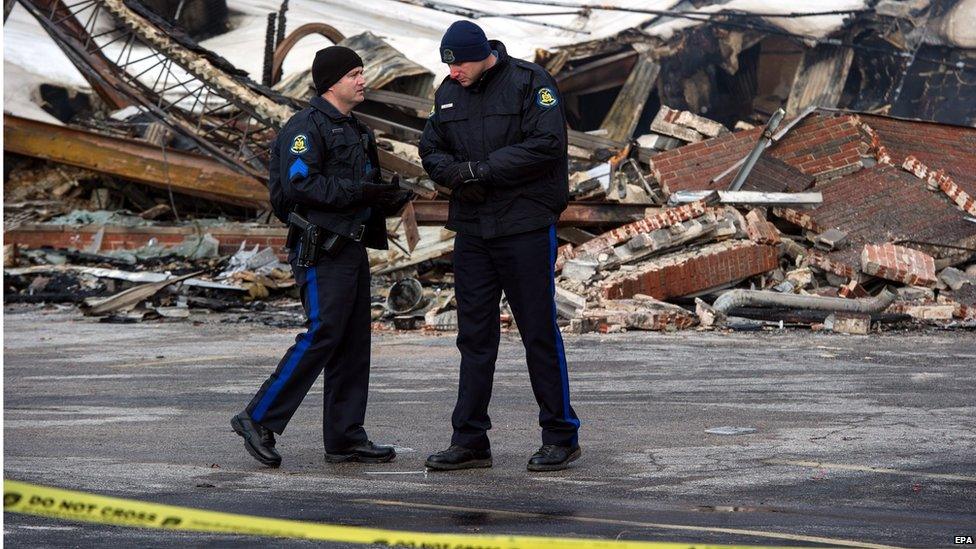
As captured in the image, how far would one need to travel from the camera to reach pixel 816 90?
2052 centimetres

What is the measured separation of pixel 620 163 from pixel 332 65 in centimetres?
1082

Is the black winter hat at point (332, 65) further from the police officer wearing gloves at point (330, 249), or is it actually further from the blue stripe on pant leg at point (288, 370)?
the blue stripe on pant leg at point (288, 370)

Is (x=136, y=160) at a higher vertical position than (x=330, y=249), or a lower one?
higher

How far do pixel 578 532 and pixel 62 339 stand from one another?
310 inches

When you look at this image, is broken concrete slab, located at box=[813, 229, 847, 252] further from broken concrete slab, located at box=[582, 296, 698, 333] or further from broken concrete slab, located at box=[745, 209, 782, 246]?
broken concrete slab, located at box=[582, 296, 698, 333]

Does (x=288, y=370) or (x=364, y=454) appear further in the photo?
(x=364, y=454)

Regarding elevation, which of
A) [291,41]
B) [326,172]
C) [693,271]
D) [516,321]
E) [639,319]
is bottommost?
[639,319]

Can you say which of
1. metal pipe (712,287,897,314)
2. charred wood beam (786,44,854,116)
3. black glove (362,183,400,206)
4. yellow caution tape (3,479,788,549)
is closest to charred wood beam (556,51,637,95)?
charred wood beam (786,44,854,116)

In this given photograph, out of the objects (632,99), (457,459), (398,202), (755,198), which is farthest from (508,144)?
(632,99)

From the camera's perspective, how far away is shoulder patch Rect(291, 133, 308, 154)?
5055 millimetres

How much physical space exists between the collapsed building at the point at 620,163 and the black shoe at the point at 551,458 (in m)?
5.79

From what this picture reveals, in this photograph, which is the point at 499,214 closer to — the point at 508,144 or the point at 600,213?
the point at 508,144

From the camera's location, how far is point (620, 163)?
619 inches

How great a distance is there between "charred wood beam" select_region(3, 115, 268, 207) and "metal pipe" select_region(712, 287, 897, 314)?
293 inches
